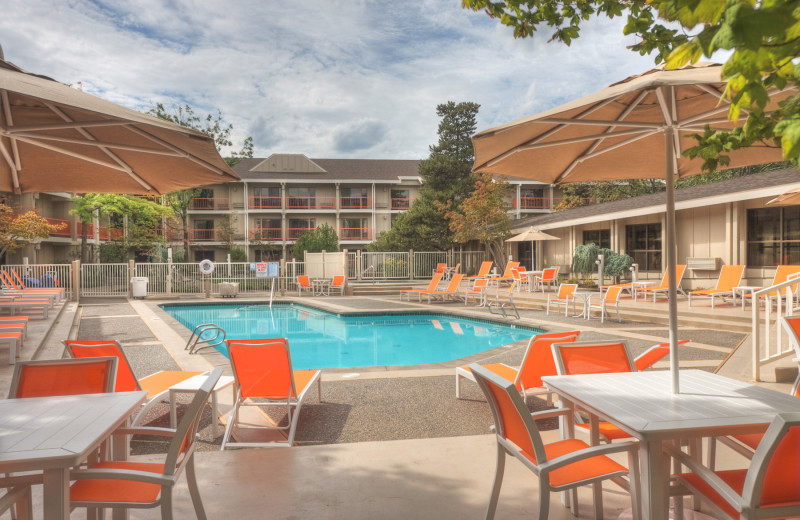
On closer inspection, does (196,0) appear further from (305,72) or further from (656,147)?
(305,72)

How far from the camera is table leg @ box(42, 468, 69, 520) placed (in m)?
1.76

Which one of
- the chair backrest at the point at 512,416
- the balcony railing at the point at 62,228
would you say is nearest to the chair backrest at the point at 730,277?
the chair backrest at the point at 512,416

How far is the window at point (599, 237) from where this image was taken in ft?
60.5

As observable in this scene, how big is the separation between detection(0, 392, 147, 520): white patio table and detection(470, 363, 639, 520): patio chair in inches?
66.4

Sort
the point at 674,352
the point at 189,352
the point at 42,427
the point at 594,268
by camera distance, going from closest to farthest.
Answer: the point at 42,427
the point at 674,352
the point at 189,352
the point at 594,268

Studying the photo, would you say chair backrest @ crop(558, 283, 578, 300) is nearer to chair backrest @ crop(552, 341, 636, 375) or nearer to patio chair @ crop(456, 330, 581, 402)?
patio chair @ crop(456, 330, 581, 402)

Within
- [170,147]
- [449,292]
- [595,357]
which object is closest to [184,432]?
[595,357]

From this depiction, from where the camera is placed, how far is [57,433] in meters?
2.02

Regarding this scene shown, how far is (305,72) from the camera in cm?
2219

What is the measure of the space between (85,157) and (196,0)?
7.19 metres

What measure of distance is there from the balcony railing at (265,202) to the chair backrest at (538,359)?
31804 millimetres

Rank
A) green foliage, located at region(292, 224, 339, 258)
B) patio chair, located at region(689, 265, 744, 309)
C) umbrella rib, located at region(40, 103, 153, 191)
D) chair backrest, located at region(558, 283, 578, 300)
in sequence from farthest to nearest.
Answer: green foliage, located at region(292, 224, 339, 258) < chair backrest, located at region(558, 283, 578, 300) < patio chair, located at region(689, 265, 744, 309) < umbrella rib, located at region(40, 103, 153, 191)

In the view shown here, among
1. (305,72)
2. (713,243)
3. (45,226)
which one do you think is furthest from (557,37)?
(45,226)

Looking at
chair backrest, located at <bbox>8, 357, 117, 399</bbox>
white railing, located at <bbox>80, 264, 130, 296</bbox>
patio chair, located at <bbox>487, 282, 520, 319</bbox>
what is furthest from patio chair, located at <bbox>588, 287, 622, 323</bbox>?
white railing, located at <bbox>80, 264, 130, 296</bbox>
